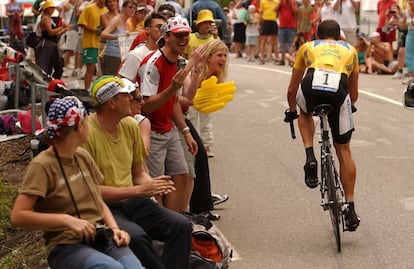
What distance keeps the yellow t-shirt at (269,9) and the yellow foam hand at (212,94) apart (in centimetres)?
1705

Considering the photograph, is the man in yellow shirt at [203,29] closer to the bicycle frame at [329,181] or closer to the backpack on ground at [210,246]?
the bicycle frame at [329,181]

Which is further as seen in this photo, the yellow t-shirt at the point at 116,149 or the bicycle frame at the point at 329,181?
the bicycle frame at the point at 329,181

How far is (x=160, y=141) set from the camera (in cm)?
765

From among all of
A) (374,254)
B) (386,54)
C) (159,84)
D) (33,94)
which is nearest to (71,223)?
(159,84)

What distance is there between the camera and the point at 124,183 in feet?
20.0

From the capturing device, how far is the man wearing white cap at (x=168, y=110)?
7.37 m

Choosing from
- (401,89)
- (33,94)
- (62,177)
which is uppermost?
(62,177)

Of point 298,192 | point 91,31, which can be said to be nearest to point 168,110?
point 298,192

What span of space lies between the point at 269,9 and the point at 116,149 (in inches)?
785

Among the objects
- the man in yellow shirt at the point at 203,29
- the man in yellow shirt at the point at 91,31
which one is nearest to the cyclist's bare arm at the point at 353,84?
the man in yellow shirt at the point at 203,29

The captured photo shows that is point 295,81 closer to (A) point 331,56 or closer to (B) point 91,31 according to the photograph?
(A) point 331,56

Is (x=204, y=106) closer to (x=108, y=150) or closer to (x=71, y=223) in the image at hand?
(x=108, y=150)

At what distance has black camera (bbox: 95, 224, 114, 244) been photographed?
5.23 metres

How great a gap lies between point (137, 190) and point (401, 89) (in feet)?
44.7
